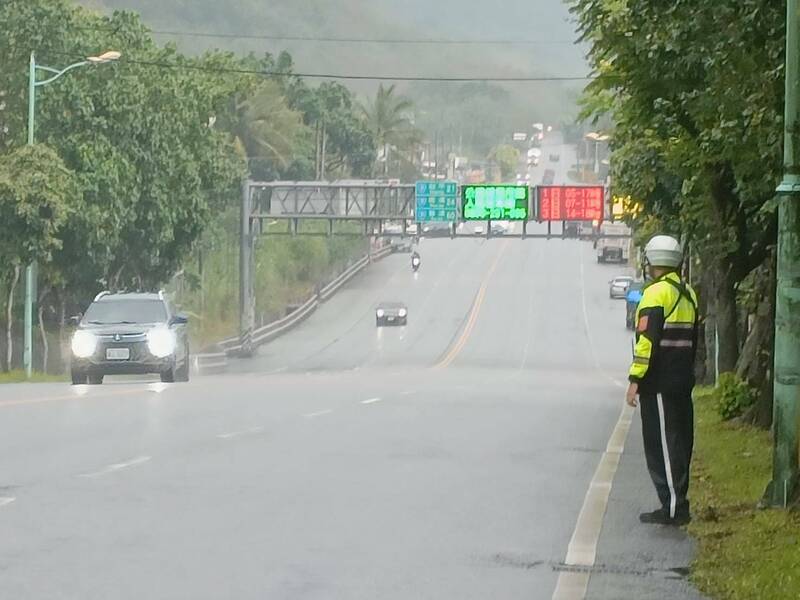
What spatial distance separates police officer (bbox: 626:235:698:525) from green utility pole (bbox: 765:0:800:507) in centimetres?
66

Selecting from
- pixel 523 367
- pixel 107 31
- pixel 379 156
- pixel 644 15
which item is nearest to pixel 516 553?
pixel 644 15

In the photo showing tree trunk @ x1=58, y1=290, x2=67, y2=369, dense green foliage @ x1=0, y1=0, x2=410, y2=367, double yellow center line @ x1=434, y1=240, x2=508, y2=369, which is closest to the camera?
dense green foliage @ x1=0, y1=0, x2=410, y2=367

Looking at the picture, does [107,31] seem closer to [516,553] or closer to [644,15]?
[644,15]

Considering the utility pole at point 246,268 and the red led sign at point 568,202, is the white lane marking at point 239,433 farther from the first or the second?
the red led sign at point 568,202

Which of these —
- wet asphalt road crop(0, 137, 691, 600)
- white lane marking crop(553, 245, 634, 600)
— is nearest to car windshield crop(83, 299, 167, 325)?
wet asphalt road crop(0, 137, 691, 600)

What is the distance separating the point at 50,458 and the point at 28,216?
103 ft

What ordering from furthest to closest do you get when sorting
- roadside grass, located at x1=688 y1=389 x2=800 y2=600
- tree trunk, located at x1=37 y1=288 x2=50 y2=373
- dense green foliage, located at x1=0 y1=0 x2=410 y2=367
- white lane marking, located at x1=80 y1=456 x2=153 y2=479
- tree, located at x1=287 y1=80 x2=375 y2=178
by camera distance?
tree, located at x1=287 y1=80 x2=375 y2=178
tree trunk, located at x1=37 y1=288 x2=50 y2=373
dense green foliage, located at x1=0 y1=0 x2=410 y2=367
white lane marking, located at x1=80 y1=456 x2=153 y2=479
roadside grass, located at x1=688 y1=389 x2=800 y2=600

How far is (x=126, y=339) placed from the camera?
3186cm

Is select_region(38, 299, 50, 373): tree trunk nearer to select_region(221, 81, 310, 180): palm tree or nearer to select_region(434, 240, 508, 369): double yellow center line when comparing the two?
select_region(434, 240, 508, 369): double yellow center line

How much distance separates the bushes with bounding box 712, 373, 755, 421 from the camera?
24453 mm

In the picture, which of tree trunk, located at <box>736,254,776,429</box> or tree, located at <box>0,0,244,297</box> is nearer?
tree trunk, located at <box>736,254,776,429</box>

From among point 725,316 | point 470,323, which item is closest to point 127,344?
point 725,316

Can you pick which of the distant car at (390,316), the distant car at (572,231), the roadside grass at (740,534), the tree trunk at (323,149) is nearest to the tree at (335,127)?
the tree trunk at (323,149)

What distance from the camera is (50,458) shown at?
50.8ft
